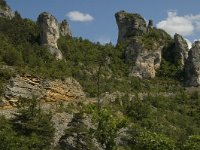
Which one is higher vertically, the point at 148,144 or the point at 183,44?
the point at 183,44

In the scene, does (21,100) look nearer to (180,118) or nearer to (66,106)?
(66,106)

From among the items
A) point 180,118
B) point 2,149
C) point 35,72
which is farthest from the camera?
point 180,118

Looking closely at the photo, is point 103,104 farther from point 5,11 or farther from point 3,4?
point 3,4

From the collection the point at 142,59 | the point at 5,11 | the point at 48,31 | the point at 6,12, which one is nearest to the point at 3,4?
the point at 5,11

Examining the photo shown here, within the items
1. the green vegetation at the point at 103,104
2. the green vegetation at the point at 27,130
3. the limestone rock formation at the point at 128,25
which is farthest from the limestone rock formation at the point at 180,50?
the green vegetation at the point at 27,130

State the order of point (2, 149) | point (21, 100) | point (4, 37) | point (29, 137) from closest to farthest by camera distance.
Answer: point (2, 149) < point (29, 137) < point (21, 100) < point (4, 37)

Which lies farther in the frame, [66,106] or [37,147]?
[66,106]

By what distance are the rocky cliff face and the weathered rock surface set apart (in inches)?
1142

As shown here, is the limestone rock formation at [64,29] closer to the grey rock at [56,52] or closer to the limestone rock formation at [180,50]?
the grey rock at [56,52]

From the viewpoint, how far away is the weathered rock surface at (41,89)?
99.8 m

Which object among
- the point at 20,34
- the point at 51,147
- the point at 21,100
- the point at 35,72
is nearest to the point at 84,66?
the point at 20,34

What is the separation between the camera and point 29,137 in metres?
83.8

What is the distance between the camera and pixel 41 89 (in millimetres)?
104188

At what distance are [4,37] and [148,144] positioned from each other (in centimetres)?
4988
